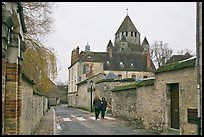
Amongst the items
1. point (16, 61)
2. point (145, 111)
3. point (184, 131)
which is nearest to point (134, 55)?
point (145, 111)

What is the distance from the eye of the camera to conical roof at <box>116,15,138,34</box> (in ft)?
298

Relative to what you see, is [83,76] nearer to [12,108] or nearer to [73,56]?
[73,56]

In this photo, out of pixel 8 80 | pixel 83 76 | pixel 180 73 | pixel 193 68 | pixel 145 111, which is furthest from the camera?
pixel 83 76

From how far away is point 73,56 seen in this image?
74000 mm

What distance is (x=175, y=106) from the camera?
45.4 feet

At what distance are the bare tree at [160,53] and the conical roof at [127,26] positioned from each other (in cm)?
2406

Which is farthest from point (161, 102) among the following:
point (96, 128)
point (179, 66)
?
point (96, 128)

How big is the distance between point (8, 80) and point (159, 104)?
8.97m

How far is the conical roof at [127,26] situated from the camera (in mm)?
90688

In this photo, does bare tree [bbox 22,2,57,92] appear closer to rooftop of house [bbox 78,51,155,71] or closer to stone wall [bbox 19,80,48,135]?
stone wall [bbox 19,80,48,135]

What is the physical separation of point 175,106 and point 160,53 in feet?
172

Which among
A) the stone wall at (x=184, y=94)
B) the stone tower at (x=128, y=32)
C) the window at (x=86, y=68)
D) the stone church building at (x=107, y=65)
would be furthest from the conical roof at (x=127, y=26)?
the stone wall at (x=184, y=94)

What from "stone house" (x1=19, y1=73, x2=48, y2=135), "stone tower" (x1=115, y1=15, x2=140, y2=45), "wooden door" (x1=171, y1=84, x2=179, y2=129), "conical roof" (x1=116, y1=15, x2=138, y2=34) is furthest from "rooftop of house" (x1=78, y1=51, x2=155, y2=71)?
"wooden door" (x1=171, y1=84, x2=179, y2=129)

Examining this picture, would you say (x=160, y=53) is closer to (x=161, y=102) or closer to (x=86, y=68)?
(x=86, y=68)
